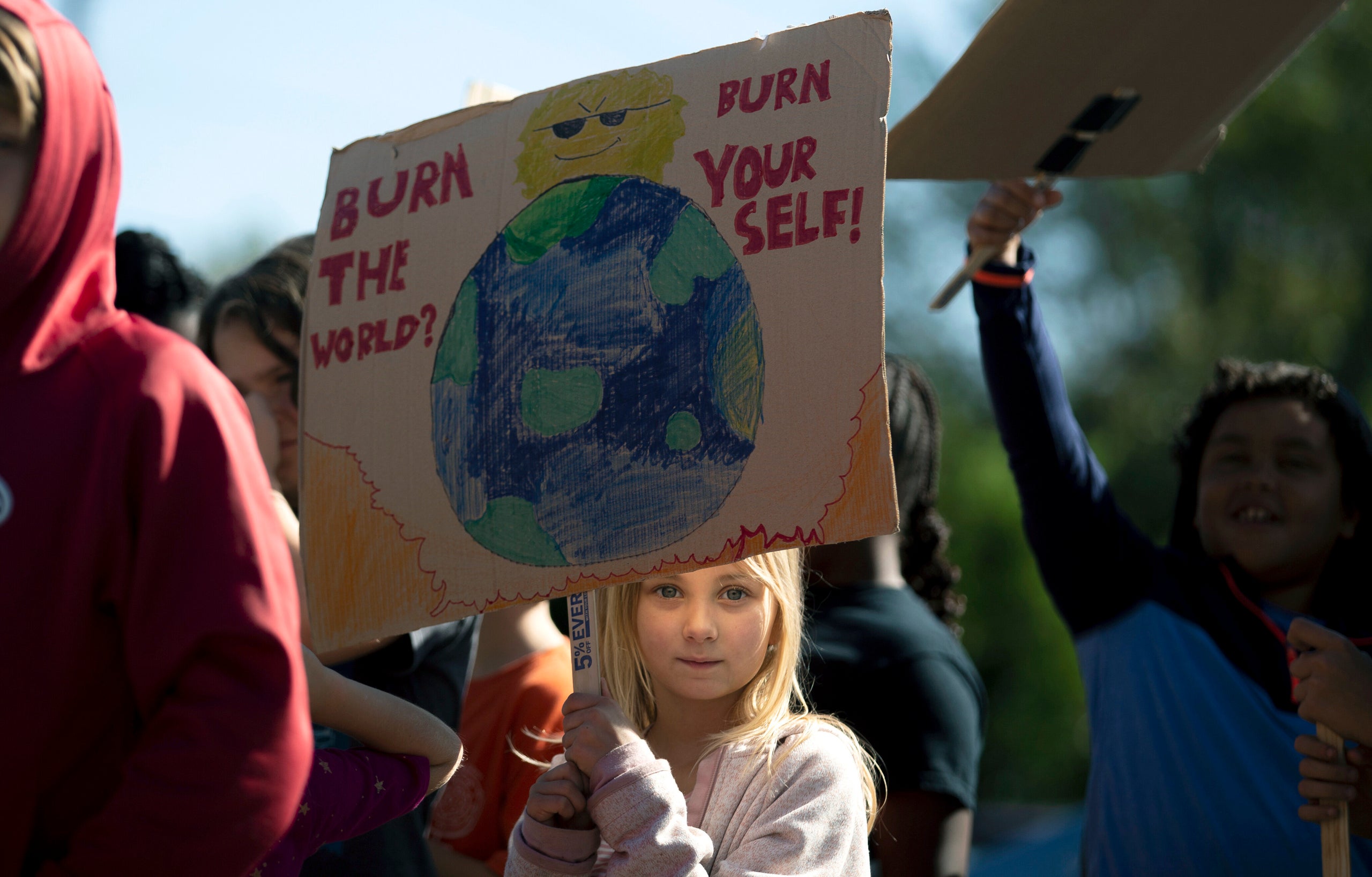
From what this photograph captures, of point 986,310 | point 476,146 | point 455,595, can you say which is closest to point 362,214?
point 476,146

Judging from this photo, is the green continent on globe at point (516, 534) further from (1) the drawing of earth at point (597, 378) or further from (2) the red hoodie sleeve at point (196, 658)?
(2) the red hoodie sleeve at point (196, 658)

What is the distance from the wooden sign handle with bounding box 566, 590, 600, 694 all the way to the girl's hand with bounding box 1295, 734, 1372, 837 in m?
1.16

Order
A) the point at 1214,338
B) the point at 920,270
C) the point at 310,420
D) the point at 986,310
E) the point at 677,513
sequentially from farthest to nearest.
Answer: the point at 920,270 < the point at 1214,338 < the point at 986,310 < the point at 310,420 < the point at 677,513

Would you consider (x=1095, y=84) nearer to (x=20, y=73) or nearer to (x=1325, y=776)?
(x=1325, y=776)

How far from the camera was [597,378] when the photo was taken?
165 cm

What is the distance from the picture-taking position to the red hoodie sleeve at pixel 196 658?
0.97 m

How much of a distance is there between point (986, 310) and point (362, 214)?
1356mm

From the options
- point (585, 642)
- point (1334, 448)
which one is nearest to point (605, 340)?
point (585, 642)

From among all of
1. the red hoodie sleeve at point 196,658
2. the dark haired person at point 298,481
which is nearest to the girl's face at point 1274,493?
the dark haired person at point 298,481

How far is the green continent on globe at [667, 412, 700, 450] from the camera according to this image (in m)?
1.60

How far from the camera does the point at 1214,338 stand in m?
18.6

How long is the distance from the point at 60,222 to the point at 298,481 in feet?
2.69

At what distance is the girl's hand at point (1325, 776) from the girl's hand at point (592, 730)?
1123 mm

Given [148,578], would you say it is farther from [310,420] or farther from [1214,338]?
[1214,338]
